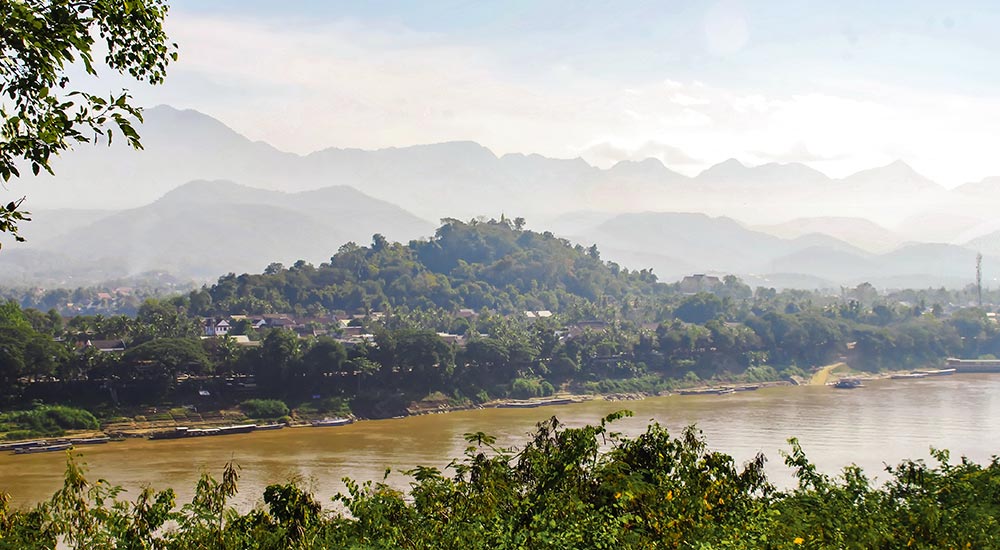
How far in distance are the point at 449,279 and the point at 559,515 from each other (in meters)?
51.7

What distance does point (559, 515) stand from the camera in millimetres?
6059

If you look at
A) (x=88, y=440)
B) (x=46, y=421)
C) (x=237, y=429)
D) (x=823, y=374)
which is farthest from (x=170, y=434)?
(x=823, y=374)

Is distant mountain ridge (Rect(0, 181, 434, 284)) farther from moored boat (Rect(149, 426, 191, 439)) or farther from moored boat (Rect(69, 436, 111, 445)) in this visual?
moored boat (Rect(69, 436, 111, 445))

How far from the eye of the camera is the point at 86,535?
20.8ft

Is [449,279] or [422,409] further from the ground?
[449,279]

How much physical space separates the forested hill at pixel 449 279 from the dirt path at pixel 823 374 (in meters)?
13.9

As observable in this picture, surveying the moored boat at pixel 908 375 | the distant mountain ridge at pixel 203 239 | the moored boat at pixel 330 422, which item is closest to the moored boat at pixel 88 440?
the moored boat at pixel 330 422

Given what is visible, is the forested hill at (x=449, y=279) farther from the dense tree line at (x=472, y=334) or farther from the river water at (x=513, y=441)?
the river water at (x=513, y=441)

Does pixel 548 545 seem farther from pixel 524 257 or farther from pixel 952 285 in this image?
pixel 952 285

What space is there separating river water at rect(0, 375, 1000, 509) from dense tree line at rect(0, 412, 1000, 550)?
7.95 metres

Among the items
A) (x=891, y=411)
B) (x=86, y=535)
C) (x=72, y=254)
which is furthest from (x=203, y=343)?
(x=72, y=254)

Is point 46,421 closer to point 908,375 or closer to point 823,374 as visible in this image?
point 823,374

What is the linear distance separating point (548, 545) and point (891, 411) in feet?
82.8

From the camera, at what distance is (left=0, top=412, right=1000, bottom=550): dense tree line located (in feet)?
19.0
